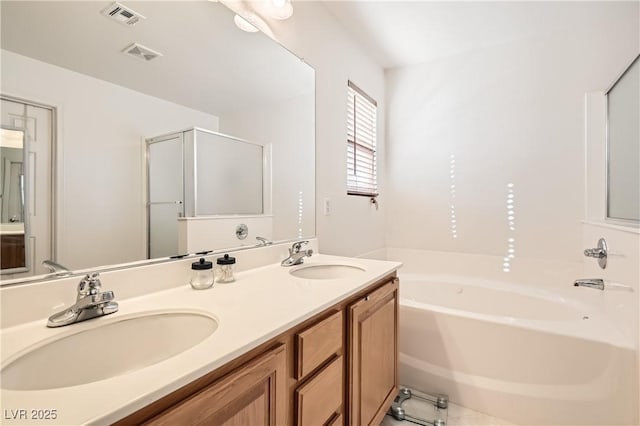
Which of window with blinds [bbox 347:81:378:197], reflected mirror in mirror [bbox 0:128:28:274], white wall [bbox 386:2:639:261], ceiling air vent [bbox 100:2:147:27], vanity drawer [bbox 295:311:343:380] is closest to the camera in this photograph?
reflected mirror in mirror [bbox 0:128:28:274]

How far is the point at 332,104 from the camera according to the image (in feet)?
6.53

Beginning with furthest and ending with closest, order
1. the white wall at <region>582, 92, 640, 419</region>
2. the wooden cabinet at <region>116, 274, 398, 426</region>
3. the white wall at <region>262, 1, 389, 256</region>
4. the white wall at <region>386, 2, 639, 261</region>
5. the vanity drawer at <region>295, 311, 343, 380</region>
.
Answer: the white wall at <region>386, 2, 639, 261</region>, the white wall at <region>262, 1, 389, 256</region>, the white wall at <region>582, 92, 640, 419</region>, the vanity drawer at <region>295, 311, 343, 380</region>, the wooden cabinet at <region>116, 274, 398, 426</region>

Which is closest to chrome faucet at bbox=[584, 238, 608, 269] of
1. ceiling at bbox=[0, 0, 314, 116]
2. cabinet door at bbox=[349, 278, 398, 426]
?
cabinet door at bbox=[349, 278, 398, 426]

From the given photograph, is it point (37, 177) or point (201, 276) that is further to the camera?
point (201, 276)

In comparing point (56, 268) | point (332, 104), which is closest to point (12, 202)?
point (56, 268)

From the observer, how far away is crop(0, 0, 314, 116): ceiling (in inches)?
31.0

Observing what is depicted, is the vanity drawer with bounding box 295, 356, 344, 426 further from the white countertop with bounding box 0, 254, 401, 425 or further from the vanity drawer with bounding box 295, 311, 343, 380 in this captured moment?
the white countertop with bounding box 0, 254, 401, 425

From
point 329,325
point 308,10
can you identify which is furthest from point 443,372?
point 308,10

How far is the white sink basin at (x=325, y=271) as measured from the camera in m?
1.50

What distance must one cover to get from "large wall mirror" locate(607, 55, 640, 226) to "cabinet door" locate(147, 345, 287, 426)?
1.95 m

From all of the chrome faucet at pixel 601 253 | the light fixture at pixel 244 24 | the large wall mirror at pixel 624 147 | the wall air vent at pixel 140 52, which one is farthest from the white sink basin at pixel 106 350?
the large wall mirror at pixel 624 147

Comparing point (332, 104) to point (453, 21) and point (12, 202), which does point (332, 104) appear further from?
point (12, 202)

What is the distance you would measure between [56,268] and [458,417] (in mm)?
1895

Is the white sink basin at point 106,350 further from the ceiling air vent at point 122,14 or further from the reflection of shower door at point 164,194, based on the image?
the ceiling air vent at point 122,14
